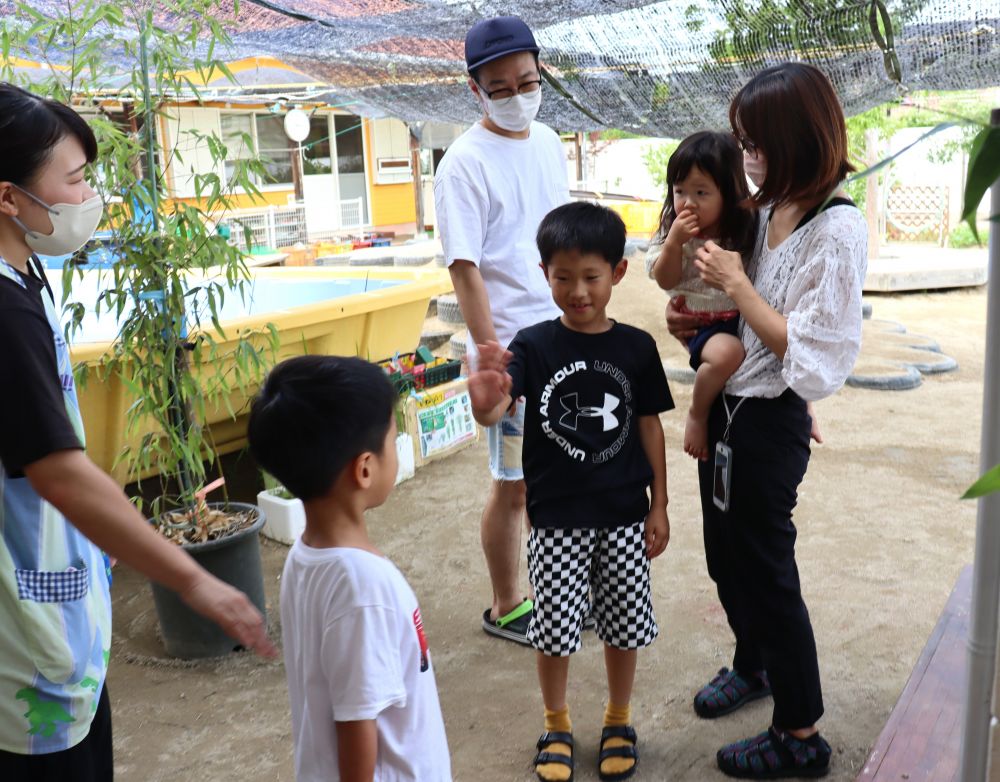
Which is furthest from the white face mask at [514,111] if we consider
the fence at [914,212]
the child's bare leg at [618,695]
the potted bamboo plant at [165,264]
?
the fence at [914,212]

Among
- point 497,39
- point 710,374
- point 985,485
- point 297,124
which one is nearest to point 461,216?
point 497,39

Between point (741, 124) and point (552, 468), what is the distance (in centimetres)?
84

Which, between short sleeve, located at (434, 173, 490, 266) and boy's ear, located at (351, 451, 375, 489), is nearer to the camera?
boy's ear, located at (351, 451, 375, 489)

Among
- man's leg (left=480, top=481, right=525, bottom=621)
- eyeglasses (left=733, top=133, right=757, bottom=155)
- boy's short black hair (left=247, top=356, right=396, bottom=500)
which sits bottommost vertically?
man's leg (left=480, top=481, right=525, bottom=621)

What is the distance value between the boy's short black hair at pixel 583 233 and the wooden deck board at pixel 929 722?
115 cm

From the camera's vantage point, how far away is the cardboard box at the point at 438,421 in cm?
486

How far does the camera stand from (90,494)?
127 centimetres

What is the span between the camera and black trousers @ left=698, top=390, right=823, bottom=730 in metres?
2.04

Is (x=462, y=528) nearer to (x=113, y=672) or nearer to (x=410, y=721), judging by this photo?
(x=113, y=672)

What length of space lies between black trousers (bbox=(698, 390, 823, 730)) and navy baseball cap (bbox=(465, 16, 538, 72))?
3.78 feet

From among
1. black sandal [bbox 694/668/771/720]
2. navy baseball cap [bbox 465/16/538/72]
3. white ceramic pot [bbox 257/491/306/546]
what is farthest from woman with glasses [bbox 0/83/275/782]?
white ceramic pot [bbox 257/491/306/546]

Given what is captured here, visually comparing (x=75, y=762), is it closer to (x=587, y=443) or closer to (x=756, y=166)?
(x=587, y=443)

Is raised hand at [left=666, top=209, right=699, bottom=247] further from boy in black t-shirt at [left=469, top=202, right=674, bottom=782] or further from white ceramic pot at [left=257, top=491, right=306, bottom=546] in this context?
white ceramic pot at [left=257, top=491, right=306, bottom=546]

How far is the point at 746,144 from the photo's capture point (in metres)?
1.95
